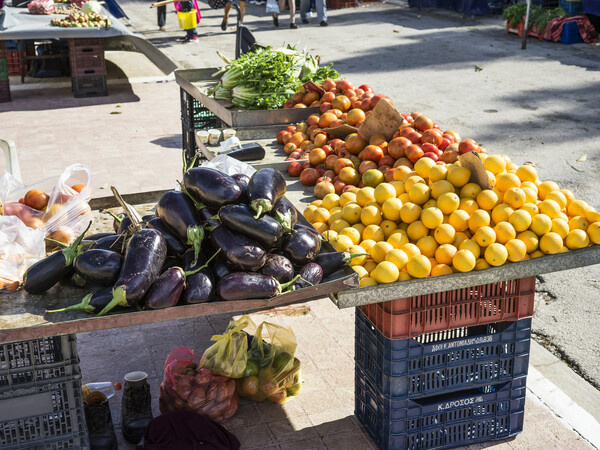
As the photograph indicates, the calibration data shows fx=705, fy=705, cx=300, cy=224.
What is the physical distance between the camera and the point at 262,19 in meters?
21.3

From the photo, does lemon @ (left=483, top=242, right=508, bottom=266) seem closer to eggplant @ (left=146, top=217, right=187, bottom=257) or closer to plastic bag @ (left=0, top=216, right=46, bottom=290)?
eggplant @ (left=146, top=217, right=187, bottom=257)

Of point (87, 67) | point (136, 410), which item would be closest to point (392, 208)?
point (136, 410)

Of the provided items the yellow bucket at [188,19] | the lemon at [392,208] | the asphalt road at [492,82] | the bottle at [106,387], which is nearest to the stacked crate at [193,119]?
the asphalt road at [492,82]

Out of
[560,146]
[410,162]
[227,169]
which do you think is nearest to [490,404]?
[410,162]

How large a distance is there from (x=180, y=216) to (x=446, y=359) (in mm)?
1445

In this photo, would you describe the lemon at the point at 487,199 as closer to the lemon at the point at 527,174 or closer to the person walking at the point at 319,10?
the lemon at the point at 527,174

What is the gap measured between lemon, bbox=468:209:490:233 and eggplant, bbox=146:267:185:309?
1.39 metres

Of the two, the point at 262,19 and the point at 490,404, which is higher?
the point at 262,19

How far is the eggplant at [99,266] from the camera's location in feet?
9.71

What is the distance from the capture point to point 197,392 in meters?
3.71

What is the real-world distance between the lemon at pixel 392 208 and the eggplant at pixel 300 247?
491 mm

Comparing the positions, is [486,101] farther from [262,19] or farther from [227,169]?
[262,19]

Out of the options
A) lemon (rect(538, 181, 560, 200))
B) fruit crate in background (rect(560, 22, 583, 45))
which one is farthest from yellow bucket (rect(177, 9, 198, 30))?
lemon (rect(538, 181, 560, 200))

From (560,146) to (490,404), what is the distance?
6.24 m
